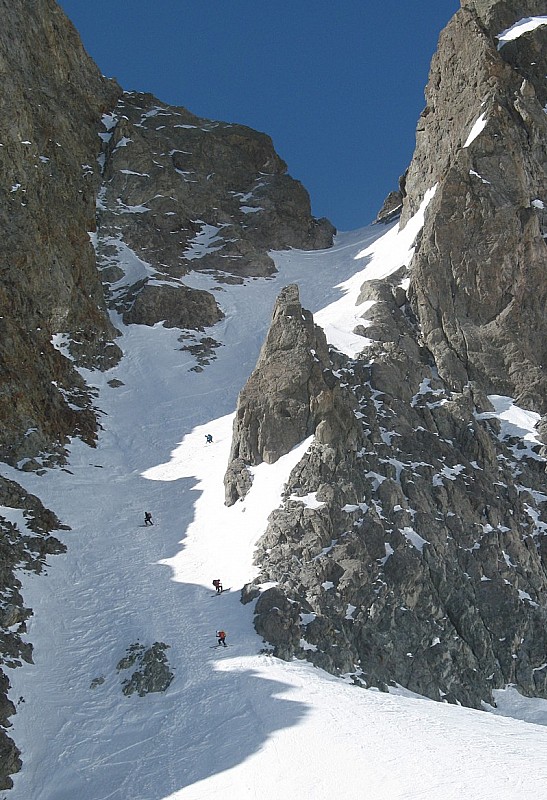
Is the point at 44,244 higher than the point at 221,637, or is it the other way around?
the point at 44,244

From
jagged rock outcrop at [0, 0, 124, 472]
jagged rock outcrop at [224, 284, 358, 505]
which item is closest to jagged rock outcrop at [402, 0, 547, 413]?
jagged rock outcrop at [224, 284, 358, 505]

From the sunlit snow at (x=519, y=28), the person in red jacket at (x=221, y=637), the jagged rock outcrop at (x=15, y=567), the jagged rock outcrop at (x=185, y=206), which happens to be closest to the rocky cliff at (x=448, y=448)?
the sunlit snow at (x=519, y=28)

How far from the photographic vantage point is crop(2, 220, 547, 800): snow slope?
77.8ft

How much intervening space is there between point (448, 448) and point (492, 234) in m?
16.9

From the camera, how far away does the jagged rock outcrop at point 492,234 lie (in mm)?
51906

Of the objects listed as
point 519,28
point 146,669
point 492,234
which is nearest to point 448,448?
point 492,234

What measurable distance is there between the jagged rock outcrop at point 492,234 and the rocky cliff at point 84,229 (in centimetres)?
2015

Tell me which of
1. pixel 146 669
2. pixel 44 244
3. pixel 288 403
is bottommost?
pixel 146 669

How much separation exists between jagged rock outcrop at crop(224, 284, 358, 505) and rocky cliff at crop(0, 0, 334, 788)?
32.1 feet

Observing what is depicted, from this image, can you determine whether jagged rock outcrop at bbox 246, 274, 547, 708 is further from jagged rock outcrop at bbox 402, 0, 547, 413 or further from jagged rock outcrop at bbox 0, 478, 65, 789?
jagged rock outcrop at bbox 0, 478, 65, 789

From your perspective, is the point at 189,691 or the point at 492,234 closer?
the point at 189,691

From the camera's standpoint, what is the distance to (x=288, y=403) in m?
43.2

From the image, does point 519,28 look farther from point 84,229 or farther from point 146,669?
point 146,669

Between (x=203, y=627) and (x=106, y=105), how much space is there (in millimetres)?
76211
